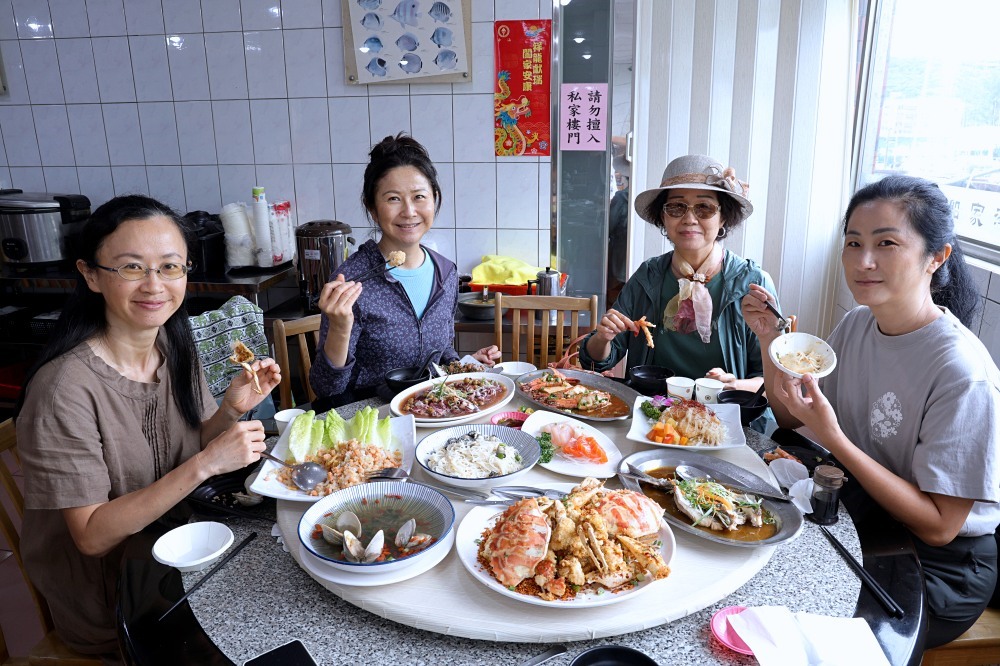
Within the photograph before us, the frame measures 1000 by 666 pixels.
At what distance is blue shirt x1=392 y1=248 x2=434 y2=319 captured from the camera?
2.73m

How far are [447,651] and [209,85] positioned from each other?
4.34 meters

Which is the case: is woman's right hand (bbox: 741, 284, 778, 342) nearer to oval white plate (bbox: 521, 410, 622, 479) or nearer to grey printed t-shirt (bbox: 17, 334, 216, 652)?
oval white plate (bbox: 521, 410, 622, 479)

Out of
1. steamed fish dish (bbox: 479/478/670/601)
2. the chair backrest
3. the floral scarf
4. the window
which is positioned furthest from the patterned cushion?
the window

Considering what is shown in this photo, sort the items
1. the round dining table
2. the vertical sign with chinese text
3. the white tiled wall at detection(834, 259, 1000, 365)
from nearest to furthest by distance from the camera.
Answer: the round dining table < the white tiled wall at detection(834, 259, 1000, 365) < the vertical sign with chinese text

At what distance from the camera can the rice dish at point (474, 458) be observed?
161cm

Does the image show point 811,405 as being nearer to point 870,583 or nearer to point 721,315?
point 870,583

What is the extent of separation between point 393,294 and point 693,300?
50.0 inches

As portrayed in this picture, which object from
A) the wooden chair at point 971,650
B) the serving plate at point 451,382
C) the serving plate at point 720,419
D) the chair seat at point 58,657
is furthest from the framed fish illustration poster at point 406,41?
the wooden chair at point 971,650

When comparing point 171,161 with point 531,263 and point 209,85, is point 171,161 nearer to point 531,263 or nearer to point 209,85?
point 209,85

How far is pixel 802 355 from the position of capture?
1784mm

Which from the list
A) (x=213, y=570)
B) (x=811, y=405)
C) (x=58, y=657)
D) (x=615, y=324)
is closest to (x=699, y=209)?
(x=615, y=324)

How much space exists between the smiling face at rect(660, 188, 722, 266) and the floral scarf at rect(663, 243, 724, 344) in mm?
49

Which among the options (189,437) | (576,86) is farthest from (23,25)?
(189,437)

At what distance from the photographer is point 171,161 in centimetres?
443
